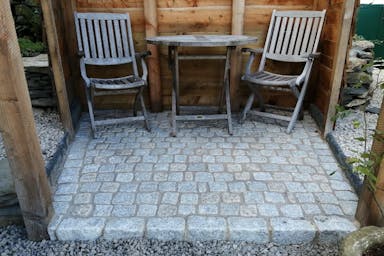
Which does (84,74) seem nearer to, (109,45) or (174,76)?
(109,45)

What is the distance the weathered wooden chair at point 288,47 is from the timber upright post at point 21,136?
2035mm

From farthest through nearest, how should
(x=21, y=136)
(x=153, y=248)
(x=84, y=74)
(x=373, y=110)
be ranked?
(x=373, y=110), (x=84, y=74), (x=153, y=248), (x=21, y=136)

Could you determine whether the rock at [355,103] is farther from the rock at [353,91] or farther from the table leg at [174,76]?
the table leg at [174,76]

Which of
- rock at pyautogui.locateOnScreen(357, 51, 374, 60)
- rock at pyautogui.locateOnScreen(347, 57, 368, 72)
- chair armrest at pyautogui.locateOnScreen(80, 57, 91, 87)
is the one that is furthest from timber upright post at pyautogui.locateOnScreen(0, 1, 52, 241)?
rock at pyautogui.locateOnScreen(357, 51, 374, 60)

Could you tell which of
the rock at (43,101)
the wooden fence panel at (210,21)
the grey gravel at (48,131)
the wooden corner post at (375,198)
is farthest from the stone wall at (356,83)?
the rock at (43,101)

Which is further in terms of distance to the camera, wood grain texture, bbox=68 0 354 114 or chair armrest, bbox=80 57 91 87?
wood grain texture, bbox=68 0 354 114

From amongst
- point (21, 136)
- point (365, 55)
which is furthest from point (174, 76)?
point (365, 55)

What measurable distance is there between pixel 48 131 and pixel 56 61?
0.73 m

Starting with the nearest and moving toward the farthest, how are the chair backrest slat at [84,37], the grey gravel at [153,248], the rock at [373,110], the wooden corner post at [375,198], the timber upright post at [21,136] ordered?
the timber upright post at [21,136]
the wooden corner post at [375,198]
the grey gravel at [153,248]
the chair backrest slat at [84,37]
the rock at [373,110]

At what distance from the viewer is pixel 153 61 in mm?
3334

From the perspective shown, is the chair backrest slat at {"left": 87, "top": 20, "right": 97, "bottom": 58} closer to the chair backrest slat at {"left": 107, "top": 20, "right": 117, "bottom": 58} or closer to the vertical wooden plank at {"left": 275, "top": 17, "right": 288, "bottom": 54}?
the chair backrest slat at {"left": 107, "top": 20, "right": 117, "bottom": 58}

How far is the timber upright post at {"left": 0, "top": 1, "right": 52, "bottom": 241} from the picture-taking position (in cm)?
148

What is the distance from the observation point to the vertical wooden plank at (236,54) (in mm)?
3133

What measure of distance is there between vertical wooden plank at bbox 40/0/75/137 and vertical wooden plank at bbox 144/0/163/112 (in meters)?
0.96
